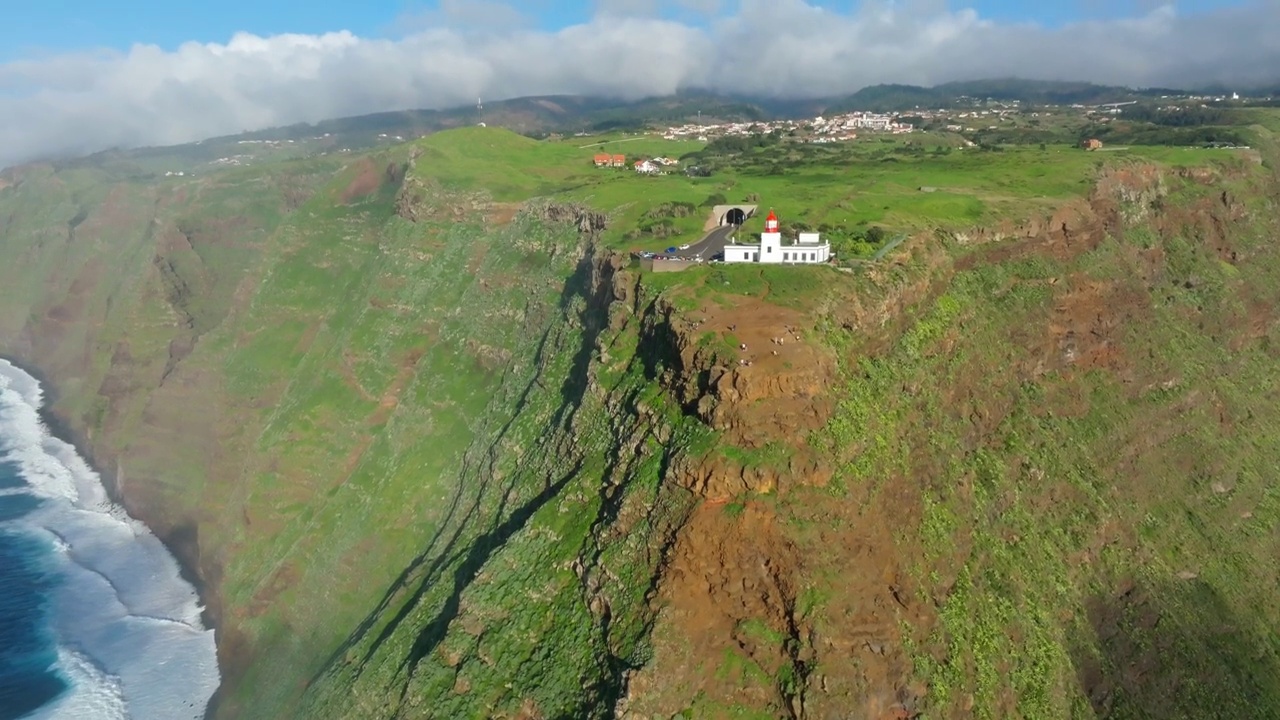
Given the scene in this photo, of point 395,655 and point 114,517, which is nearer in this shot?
point 395,655

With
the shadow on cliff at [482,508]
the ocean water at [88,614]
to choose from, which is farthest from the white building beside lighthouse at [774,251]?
the ocean water at [88,614]

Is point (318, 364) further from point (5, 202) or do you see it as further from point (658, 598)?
point (5, 202)

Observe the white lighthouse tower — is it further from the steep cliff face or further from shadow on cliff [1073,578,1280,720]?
shadow on cliff [1073,578,1280,720]

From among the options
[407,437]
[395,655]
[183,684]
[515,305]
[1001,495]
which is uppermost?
[515,305]

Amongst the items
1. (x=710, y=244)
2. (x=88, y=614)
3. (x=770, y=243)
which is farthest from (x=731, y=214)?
(x=88, y=614)

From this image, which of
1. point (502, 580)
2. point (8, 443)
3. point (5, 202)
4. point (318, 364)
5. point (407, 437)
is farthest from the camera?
point (5, 202)

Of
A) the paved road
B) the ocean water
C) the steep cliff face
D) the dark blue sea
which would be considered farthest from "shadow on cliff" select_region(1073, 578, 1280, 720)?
the dark blue sea

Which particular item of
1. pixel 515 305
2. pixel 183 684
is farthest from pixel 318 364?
pixel 183 684

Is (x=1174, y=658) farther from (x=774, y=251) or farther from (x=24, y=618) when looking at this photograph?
(x=24, y=618)
